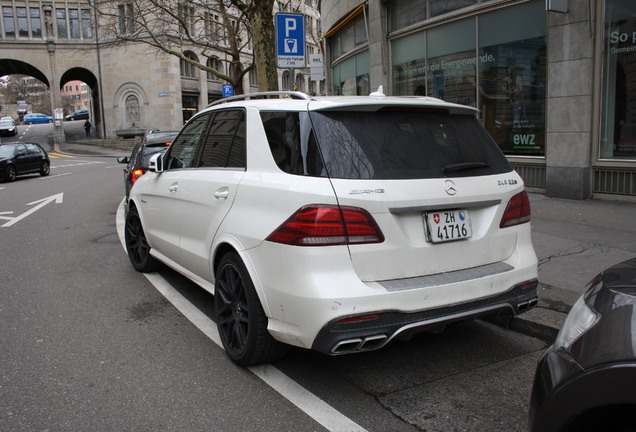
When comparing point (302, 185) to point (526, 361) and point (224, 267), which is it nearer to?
point (224, 267)

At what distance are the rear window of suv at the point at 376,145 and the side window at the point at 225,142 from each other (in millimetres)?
330

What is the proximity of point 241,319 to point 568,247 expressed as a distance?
446 centimetres

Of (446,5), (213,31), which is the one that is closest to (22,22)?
(213,31)

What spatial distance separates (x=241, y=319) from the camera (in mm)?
3709

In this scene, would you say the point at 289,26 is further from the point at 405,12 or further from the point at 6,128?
the point at 6,128

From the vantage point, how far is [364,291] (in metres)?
3.06

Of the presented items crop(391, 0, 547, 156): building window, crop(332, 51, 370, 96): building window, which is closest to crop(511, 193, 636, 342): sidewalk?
crop(391, 0, 547, 156): building window

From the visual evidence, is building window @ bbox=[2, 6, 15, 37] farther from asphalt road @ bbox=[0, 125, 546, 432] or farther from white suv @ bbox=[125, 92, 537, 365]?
white suv @ bbox=[125, 92, 537, 365]

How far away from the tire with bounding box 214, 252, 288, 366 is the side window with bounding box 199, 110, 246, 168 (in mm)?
745

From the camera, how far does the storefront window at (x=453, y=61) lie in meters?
11.7

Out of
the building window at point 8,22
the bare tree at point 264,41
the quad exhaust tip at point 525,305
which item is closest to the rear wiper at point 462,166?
the quad exhaust tip at point 525,305

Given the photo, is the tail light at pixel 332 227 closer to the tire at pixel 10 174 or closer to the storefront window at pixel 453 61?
the storefront window at pixel 453 61

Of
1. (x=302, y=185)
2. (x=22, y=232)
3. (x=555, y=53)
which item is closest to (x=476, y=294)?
(x=302, y=185)

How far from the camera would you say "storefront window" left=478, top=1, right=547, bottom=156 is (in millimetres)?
10211
